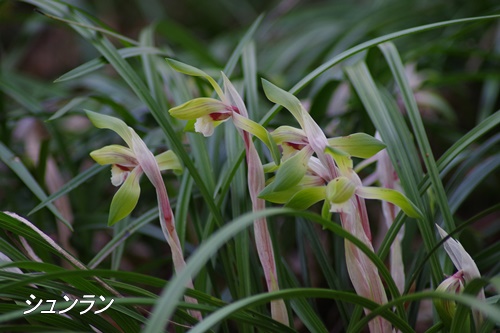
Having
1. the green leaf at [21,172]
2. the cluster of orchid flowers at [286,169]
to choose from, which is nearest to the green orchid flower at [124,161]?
the cluster of orchid flowers at [286,169]

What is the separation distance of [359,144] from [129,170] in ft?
0.76

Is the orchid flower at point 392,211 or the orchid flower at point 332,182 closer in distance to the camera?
the orchid flower at point 332,182

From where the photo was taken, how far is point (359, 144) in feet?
1.82

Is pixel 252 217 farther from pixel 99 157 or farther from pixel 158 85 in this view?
pixel 158 85

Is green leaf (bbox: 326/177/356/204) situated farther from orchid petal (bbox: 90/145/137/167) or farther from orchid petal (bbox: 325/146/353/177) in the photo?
orchid petal (bbox: 90/145/137/167)

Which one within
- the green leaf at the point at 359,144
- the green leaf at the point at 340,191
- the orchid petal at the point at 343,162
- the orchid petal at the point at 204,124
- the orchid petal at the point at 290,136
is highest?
the orchid petal at the point at 204,124

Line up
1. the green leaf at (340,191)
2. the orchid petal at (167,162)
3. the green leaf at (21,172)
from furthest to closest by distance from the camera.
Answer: the green leaf at (21,172) < the orchid petal at (167,162) < the green leaf at (340,191)

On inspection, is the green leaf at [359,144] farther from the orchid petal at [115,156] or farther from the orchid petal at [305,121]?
the orchid petal at [115,156]

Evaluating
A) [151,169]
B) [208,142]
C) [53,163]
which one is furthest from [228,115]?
[53,163]

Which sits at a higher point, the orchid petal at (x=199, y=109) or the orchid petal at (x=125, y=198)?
the orchid petal at (x=199, y=109)

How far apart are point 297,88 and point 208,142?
11.0 inches

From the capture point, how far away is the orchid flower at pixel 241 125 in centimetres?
56

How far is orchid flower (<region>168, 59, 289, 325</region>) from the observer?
1.85 feet

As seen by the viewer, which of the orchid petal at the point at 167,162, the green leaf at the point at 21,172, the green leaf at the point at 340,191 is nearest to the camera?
the green leaf at the point at 340,191
